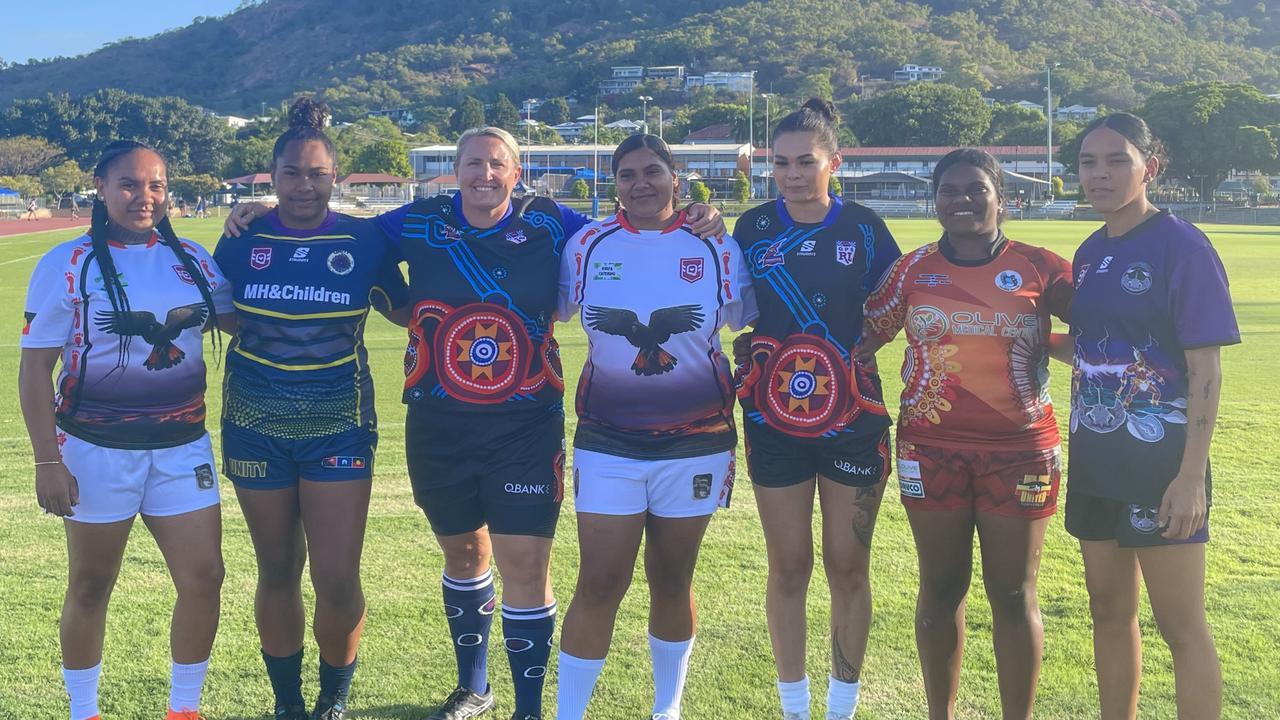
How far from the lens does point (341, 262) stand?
380cm

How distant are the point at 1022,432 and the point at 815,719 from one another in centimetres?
138

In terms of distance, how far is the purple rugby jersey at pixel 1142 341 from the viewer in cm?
310

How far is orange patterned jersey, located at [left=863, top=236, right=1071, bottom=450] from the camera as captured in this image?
11.2ft

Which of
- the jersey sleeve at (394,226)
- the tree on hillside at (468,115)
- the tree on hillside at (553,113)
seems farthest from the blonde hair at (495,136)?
the tree on hillside at (553,113)

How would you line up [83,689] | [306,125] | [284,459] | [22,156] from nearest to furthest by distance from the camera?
[83,689]
[284,459]
[306,125]
[22,156]

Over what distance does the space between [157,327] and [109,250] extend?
0.32m

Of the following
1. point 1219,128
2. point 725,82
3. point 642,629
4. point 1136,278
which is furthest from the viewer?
point 725,82

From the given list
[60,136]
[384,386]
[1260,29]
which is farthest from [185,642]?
[1260,29]

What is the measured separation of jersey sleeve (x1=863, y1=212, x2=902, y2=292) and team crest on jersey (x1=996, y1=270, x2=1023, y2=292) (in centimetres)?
44

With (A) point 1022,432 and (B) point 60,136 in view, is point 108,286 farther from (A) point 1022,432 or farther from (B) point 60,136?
(B) point 60,136

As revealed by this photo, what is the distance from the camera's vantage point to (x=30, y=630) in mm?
4508

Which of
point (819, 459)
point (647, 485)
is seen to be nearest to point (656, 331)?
point (647, 485)

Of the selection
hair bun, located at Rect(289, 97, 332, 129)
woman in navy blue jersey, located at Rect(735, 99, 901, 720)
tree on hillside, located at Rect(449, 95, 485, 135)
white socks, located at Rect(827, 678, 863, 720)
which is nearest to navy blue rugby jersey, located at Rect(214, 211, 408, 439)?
hair bun, located at Rect(289, 97, 332, 129)

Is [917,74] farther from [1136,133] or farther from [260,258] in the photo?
[260,258]
